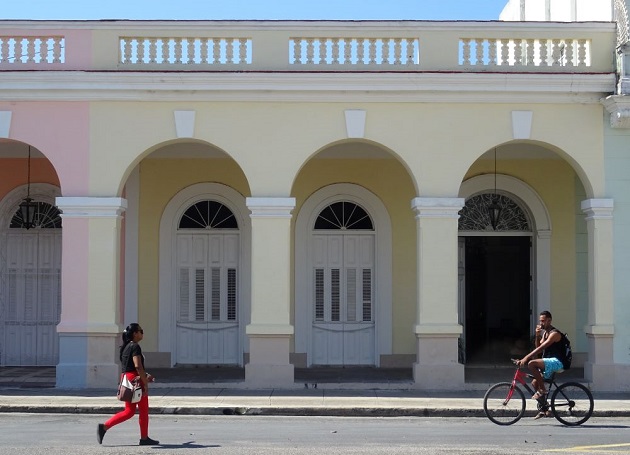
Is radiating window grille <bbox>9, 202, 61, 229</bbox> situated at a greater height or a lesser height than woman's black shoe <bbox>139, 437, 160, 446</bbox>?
greater

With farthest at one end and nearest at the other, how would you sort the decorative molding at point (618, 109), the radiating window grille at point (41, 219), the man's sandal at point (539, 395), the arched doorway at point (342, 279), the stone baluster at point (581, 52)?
the radiating window grille at point (41, 219) → the arched doorway at point (342, 279) → the stone baluster at point (581, 52) → the decorative molding at point (618, 109) → the man's sandal at point (539, 395)

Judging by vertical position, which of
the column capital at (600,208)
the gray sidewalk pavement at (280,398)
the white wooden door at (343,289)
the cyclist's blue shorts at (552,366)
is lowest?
the gray sidewalk pavement at (280,398)

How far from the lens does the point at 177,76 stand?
48.8ft

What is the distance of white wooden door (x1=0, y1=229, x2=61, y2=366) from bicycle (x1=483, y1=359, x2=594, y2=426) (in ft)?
29.8

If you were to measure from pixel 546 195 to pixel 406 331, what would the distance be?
352 centimetres

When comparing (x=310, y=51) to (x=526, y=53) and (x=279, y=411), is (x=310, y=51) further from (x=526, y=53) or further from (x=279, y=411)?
(x=279, y=411)

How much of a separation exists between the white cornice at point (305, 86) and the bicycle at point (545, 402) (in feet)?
16.0

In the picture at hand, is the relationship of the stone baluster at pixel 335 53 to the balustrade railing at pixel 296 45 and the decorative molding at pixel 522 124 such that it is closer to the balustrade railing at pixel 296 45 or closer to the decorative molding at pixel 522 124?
the balustrade railing at pixel 296 45

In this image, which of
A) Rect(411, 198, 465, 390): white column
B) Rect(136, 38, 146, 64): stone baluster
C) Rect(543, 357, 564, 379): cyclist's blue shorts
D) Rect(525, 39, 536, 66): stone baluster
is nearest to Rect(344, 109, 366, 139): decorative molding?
Rect(411, 198, 465, 390): white column

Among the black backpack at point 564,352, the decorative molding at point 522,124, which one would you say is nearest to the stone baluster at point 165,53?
the decorative molding at point 522,124

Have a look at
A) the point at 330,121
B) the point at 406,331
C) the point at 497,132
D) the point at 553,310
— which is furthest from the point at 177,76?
the point at 553,310

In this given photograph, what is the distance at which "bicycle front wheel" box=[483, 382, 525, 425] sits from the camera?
1184 cm

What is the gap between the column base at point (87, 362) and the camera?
1480cm

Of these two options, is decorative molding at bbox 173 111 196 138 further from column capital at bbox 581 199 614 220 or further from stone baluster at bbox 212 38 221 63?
column capital at bbox 581 199 614 220
